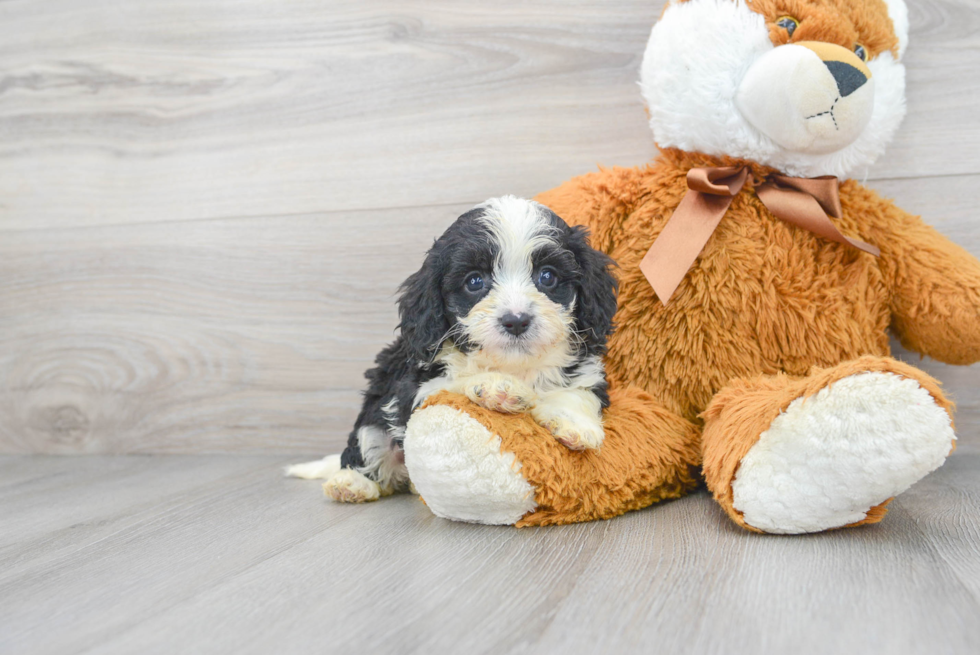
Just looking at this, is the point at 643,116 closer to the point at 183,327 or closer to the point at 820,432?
the point at 820,432

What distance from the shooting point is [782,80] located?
130 centimetres

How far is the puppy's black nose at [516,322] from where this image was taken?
116 cm

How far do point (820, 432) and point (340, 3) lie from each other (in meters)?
1.57

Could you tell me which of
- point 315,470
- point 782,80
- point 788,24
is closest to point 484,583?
point 315,470

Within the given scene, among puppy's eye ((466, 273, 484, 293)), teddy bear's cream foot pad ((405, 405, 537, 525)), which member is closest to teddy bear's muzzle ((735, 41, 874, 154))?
puppy's eye ((466, 273, 484, 293))

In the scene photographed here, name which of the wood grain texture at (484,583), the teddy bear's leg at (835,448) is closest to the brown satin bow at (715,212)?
the teddy bear's leg at (835,448)

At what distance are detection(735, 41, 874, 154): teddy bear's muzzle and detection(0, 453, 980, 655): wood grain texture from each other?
0.68 meters

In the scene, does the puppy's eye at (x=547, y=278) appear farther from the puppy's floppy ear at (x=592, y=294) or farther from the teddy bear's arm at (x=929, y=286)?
the teddy bear's arm at (x=929, y=286)

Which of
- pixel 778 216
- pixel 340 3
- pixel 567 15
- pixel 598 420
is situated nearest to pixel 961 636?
pixel 598 420

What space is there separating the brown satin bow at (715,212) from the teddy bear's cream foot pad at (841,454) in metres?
0.36

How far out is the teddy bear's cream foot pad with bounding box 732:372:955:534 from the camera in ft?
3.31

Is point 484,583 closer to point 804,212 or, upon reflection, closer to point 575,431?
point 575,431

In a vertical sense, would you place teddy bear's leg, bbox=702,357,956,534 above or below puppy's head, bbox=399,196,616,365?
below

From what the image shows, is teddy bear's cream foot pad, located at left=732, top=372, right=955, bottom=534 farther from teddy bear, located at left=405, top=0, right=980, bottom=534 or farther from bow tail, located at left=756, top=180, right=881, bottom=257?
bow tail, located at left=756, top=180, right=881, bottom=257
